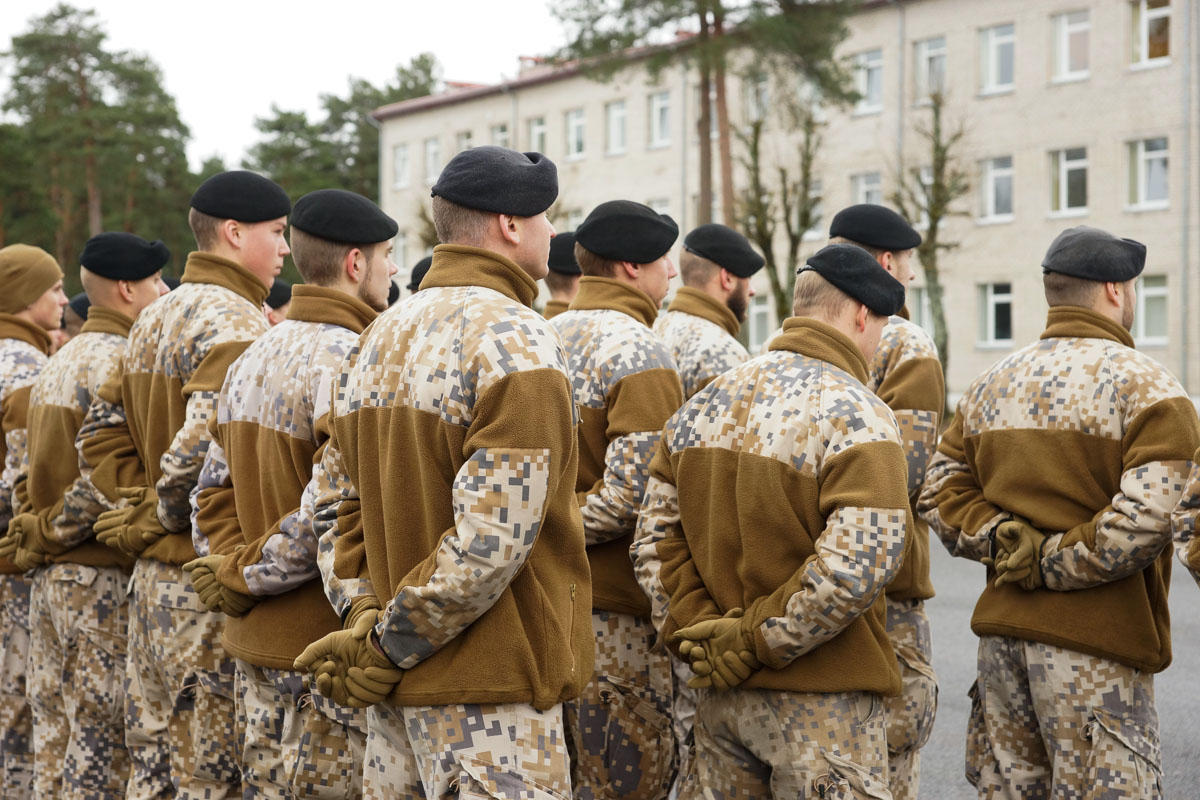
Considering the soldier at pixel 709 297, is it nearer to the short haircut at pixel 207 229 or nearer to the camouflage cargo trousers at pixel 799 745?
the short haircut at pixel 207 229

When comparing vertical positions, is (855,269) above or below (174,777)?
above

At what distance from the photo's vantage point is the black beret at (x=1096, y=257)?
4.86m

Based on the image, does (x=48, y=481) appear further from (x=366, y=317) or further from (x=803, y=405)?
(x=803, y=405)

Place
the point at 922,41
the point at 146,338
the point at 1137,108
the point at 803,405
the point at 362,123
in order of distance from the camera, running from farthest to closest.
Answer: the point at 362,123 → the point at 922,41 → the point at 1137,108 → the point at 146,338 → the point at 803,405

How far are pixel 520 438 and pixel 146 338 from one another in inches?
106

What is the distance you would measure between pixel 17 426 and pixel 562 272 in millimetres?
2889

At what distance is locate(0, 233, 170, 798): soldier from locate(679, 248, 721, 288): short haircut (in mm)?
2477

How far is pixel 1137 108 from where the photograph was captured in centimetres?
3444

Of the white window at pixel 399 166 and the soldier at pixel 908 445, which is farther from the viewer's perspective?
the white window at pixel 399 166

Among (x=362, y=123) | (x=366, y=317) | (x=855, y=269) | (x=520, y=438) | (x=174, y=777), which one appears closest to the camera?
(x=520, y=438)

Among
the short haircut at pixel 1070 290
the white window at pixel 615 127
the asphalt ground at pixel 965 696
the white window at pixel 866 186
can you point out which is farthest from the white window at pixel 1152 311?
the short haircut at pixel 1070 290

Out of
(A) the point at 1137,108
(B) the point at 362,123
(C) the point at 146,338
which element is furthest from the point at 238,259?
(B) the point at 362,123

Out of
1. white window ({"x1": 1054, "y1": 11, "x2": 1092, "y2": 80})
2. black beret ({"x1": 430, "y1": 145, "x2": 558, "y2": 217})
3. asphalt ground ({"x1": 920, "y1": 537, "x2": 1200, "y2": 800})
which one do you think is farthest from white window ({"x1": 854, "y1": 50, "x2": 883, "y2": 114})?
black beret ({"x1": 430, "y1": 145, "x2": 558, "y2": 217})

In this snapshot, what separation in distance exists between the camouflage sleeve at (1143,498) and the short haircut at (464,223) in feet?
7.65
